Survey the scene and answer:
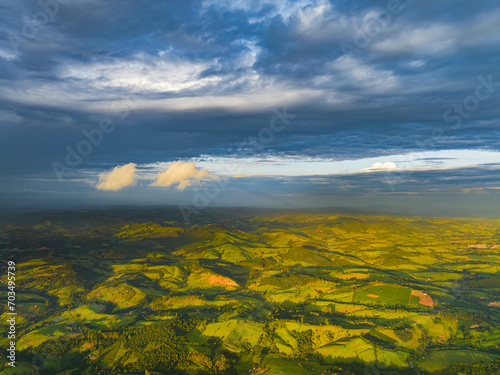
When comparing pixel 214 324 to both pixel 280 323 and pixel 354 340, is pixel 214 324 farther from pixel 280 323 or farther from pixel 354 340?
pixel 354 340

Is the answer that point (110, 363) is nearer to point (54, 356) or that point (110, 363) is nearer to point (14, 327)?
point (54, 356)

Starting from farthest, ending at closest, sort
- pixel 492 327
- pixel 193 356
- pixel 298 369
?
pixel 492 327 → pixel 193 356 → pixel 298 369

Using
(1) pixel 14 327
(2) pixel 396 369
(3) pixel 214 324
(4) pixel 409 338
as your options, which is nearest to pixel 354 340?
(2) pixel 396 369

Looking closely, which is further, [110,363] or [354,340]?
[354,340]

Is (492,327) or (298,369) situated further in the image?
(492,327)

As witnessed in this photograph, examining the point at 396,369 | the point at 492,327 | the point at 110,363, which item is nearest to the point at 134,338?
the point at 110,363

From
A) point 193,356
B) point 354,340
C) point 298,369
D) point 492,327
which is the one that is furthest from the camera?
point 492,327

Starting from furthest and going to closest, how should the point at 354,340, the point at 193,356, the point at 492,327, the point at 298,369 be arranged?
the point at 492,327
the point at 354,340
the point at 193,356
the point at 298,369

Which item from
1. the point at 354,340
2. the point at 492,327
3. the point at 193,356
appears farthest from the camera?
the point at 492,327
